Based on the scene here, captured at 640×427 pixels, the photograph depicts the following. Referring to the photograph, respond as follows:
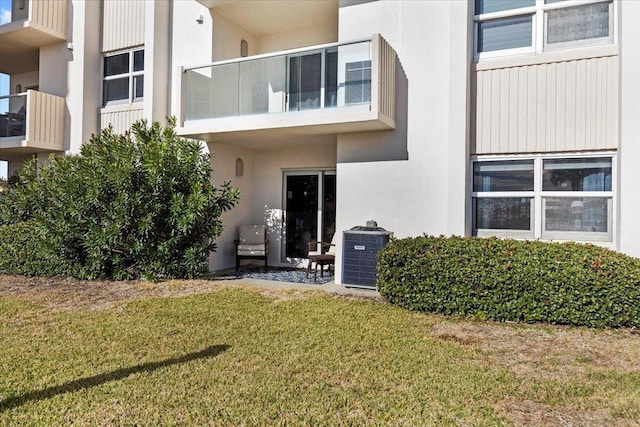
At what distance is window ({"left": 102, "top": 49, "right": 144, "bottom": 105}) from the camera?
12.9 m

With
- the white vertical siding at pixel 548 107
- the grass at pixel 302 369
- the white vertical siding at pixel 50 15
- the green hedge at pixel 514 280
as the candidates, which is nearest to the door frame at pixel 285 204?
the green hedge at pixel 514 280

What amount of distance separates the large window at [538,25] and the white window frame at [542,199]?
2044 mm

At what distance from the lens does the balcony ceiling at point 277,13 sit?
10570mm

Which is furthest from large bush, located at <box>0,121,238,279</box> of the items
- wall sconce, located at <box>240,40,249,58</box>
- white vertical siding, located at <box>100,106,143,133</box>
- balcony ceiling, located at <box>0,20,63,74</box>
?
balcony ceiling, located at <box>0,20,63,74</box>

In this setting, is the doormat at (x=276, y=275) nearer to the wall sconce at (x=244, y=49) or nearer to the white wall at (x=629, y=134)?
the white wall at (x=629, y=134)

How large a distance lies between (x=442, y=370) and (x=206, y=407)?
254 cm

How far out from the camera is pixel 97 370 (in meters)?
4.61

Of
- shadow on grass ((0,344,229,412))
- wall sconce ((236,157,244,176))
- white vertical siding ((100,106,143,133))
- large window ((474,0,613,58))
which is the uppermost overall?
large window ((474,0,613,58))

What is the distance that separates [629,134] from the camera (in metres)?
7.22

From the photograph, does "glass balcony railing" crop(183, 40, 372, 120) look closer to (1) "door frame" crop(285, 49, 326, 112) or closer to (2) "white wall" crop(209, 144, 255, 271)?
(1) "door frame" crop(285, 49, 326, 112)

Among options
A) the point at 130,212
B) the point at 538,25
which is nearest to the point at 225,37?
the point at 130,212

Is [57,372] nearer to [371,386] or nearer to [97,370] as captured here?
[97,370]

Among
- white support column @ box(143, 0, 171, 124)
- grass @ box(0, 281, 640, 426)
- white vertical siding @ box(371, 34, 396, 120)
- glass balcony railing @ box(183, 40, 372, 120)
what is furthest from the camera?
white support column @ box(143, 0, 171, 124)

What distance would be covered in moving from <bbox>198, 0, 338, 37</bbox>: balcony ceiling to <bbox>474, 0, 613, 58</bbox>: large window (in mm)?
3850
